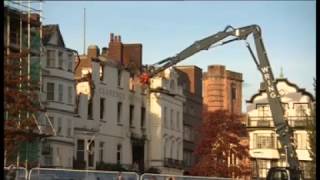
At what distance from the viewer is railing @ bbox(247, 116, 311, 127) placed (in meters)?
23.3

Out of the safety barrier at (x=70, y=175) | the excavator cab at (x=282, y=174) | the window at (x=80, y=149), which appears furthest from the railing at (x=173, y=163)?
the safety barrier at (x=70, y=175)

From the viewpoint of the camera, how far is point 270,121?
2514 centimetres

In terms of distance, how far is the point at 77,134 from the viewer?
41344mm

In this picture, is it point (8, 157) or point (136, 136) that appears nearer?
point (8, 157)

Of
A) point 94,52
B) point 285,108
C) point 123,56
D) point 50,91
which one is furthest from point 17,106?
point 123,56

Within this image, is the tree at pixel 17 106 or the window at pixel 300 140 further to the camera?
the tree at pixel 17 106

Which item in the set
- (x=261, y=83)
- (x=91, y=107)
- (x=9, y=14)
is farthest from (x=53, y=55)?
(x=261, y=83)

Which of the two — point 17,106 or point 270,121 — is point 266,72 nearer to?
point 270,121

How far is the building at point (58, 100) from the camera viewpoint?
36.6 m

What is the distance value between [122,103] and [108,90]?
6.50 ft

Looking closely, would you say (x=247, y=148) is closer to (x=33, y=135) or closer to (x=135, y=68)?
(x=33, y=135)

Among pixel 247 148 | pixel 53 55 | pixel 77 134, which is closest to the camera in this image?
pixel 247 148

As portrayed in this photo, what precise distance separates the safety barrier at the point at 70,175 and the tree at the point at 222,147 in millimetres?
10284

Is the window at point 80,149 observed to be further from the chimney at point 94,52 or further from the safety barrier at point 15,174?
the safety barrier at point 15,174
